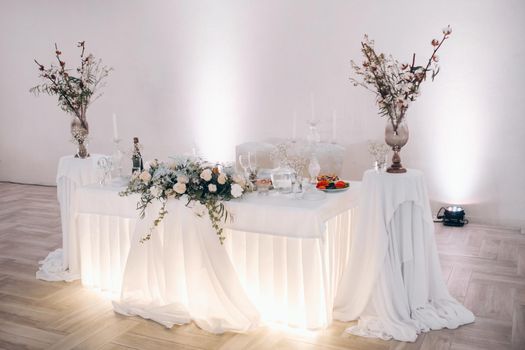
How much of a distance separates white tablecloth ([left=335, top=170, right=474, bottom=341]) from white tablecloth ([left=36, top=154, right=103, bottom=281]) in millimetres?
2140

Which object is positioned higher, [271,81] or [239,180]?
[271,81]

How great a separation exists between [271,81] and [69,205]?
2933mm

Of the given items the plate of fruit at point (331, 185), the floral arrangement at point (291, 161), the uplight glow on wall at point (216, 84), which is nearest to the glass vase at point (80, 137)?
the floral arrangement at point (291, 161)

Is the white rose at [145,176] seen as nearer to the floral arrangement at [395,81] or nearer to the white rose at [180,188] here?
the white rose at [180,188]

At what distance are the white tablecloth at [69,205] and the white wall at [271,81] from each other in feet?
8.67

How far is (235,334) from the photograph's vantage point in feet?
9.87

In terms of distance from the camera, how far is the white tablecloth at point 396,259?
9.80 feet

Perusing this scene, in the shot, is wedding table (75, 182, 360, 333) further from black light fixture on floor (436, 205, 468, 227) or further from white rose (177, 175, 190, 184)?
black light fixture on floor (436, 205, 468, 227)

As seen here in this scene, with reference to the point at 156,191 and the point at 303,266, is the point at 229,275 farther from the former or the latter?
the point at 156,191

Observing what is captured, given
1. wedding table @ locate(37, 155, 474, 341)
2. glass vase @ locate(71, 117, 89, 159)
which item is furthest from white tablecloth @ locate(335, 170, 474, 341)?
glass vase @ locate(71, 117, 89, 159)

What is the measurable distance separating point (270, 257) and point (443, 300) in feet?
3.61

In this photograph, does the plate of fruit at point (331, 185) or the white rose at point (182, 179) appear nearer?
the white rose at point (182, 179)

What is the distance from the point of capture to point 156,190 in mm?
3156

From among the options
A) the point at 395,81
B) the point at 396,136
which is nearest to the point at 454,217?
the point at 396,136
